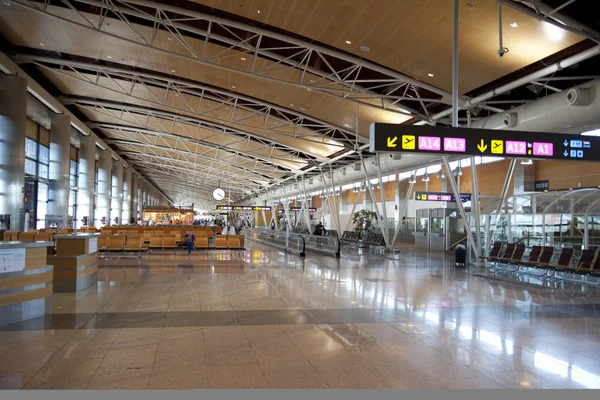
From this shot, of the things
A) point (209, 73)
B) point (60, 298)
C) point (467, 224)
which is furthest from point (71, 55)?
point (467, 224)

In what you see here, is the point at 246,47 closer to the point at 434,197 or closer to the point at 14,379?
the point at 14,379

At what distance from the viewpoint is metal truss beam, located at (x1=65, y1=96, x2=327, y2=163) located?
99.5 ft

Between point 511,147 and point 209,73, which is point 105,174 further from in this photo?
point 511,147

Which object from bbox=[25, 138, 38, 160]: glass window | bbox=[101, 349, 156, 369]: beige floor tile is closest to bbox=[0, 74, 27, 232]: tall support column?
bbox=[25, 138, 38, 160]: glass window

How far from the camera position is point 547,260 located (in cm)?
1410

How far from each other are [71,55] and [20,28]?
4.02 metres

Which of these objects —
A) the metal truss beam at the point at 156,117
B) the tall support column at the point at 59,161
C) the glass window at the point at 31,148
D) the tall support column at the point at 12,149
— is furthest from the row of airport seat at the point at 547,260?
the glass window at the point at 31,148

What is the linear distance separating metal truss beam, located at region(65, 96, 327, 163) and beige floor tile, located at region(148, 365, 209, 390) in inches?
1080

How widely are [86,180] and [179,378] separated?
3856cm

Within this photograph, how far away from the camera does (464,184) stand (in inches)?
1316

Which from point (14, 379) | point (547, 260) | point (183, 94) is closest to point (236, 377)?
point (14, 379)

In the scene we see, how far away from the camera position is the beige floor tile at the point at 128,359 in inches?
189

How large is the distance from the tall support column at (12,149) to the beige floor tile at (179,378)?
20509 millimetres

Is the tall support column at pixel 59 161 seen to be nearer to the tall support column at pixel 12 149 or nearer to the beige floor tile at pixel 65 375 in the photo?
the tall support column at pixel 12 149
